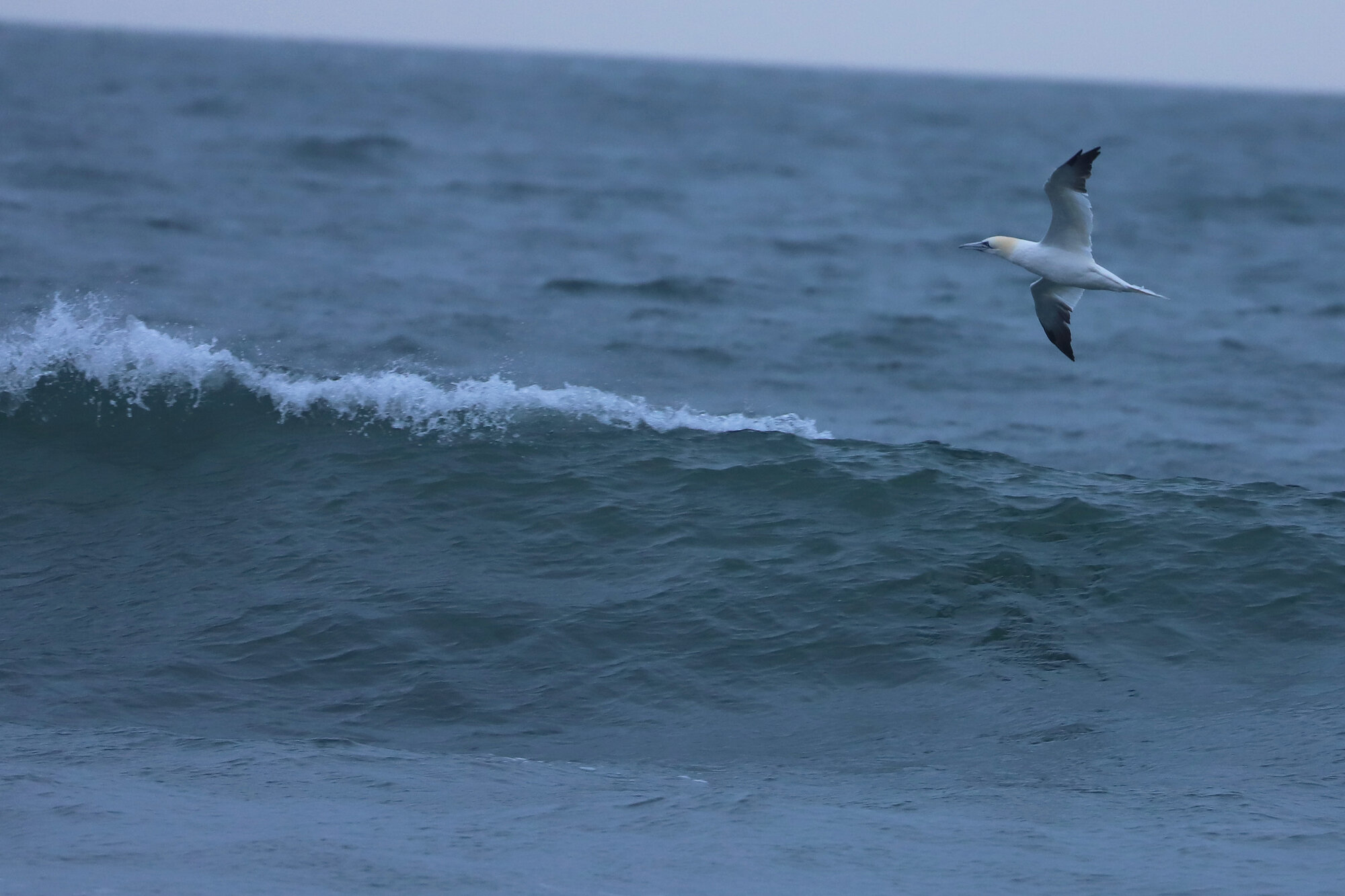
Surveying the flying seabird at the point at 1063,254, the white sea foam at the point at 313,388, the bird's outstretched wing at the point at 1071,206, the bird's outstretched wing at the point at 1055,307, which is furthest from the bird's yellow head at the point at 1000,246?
the white sea foam at the point at 313,388

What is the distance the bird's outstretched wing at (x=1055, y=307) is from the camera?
12.2m

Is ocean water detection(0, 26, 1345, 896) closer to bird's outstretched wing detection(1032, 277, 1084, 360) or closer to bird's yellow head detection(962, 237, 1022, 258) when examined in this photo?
bird's outstretched wing detection(1032, 277, 1084, 360)

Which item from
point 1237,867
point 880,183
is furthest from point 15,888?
point 880,183

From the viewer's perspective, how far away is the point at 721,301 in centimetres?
2261

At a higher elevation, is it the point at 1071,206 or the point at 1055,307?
the point at 1071,206

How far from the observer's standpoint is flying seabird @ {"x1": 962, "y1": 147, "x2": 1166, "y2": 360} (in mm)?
10961

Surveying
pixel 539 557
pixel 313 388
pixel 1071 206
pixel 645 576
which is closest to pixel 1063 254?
pixel 1071 206

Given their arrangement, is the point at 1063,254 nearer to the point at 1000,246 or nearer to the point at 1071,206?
the point at 1000,246

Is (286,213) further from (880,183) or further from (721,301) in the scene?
(880,183)

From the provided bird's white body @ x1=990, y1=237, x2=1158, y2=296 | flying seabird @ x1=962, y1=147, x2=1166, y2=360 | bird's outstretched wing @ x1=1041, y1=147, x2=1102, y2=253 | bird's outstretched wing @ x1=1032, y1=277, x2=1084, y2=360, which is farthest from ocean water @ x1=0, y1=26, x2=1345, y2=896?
bird's outstretched wing @ x1=1041, y1=147, x2=1102, y2=253

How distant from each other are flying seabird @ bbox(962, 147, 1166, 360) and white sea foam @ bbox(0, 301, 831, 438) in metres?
2.72

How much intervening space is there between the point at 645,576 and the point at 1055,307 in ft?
13.5

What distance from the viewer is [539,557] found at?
37.7ft

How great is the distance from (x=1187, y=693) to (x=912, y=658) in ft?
5.75
